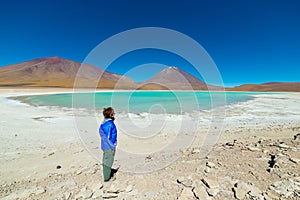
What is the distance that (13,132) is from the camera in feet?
26.5

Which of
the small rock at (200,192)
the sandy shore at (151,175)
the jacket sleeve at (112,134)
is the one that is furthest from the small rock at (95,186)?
the small rock at (200,192)

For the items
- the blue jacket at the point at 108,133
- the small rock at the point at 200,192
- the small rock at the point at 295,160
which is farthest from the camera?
the small rock at the point at 295,160

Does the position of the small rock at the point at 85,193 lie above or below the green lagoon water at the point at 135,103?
below

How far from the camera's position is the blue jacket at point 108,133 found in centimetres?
350

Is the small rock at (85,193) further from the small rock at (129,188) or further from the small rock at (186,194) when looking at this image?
the small rock at (186,194)

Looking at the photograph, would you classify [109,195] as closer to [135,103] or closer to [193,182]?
[193,182]

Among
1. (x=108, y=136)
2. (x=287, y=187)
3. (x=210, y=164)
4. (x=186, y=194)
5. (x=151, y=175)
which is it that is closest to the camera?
(x=287, y=187)

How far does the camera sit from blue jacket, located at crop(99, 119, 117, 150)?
3.50 metres

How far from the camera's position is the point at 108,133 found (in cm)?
349

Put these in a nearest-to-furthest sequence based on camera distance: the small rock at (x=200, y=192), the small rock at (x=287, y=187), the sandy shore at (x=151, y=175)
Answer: the small rock at (x=287, y=187) → the small rock at (x=200, y=192) → the sandy shore at (x=151, y=175)

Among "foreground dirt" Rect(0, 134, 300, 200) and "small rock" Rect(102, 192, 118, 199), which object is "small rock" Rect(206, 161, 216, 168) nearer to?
"foreground dirt" Rect(0, 134, 300, 200)

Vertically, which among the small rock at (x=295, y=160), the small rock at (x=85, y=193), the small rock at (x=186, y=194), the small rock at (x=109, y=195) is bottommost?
the small rock at (x=85, y=193)

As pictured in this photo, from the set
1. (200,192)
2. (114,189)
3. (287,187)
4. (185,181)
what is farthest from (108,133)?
(287,187)

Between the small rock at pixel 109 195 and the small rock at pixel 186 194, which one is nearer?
the small rock at pixel 186 194
